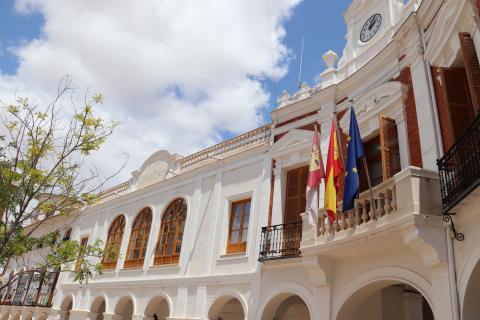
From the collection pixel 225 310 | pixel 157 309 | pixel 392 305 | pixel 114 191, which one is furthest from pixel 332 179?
pixel 114 191

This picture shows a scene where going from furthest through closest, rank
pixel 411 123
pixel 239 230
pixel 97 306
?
pixel 97 306, pixel 239 230, pixel 411 123

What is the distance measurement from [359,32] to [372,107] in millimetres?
2907

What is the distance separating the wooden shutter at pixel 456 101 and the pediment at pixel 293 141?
4271 mm

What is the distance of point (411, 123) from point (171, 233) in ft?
28.6

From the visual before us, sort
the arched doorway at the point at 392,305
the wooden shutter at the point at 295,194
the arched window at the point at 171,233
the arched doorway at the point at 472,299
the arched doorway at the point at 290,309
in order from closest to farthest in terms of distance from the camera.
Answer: the arched doorway at the point at 472,299
the arched doorway at the point at 392,305
the arched doorway at the point at 290,309
the wooden shutter at the point at 295,194
the arched window at the point at 171,233

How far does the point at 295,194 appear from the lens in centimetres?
1093

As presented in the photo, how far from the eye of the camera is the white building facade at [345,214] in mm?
6133

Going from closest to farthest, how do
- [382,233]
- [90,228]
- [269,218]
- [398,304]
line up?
[382,233]
[398,304]
[269,218]
[90,228]

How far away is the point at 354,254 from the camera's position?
7.91 metres

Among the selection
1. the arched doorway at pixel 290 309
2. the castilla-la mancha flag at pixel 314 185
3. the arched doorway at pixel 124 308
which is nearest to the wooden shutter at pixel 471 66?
the castilla-la mancha flag at pixel 314 185

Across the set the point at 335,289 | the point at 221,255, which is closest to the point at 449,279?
the point at 335,289

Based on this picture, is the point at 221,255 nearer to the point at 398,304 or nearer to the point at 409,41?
the point at 398,304

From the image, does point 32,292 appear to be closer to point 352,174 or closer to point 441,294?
point 352,174

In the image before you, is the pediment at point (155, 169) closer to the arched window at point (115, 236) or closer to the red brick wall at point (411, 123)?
the arched window at point (115, 236)
